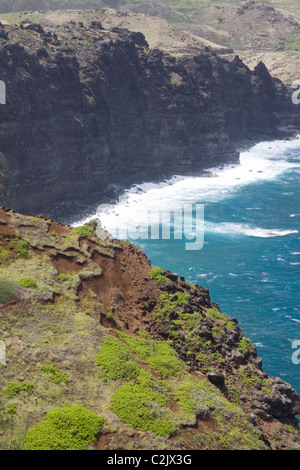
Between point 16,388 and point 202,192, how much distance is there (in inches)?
3488

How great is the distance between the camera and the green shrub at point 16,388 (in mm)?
21000

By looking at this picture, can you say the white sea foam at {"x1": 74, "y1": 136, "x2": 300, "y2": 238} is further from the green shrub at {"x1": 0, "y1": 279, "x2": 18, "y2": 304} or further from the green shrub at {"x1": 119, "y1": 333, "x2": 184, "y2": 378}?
the green shrub at {"x1": 0, "y1": 279, "x2": 18, "y2": 304}

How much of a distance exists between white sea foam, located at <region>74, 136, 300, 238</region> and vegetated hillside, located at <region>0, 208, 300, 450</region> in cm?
5051

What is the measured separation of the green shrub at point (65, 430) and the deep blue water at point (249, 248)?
95.9ft

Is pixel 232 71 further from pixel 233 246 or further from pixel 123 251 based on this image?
pixel 123 251

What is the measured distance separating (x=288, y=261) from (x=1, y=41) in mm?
62397

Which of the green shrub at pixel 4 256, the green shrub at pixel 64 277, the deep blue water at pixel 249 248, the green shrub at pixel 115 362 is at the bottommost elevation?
the deep blue water at pixel 249 248

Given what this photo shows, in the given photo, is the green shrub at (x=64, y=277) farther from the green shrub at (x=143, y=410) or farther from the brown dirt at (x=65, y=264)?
the green shrub at (x=143, y=410)

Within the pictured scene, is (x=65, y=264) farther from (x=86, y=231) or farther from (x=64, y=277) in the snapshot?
(x=86, y=231)

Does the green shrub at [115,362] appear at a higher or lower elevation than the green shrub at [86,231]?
lower

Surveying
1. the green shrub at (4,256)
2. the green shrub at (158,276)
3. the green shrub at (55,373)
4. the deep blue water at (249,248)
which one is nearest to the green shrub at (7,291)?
the green shrub at (4,256)

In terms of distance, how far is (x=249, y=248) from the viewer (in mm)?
76875

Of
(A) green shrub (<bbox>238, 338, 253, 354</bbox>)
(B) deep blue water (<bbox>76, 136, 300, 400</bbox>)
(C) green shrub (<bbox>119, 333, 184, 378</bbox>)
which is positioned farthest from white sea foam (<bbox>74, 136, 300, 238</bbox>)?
(C) green shrub (<bbox>119, 333, 184, 378</bbox>)

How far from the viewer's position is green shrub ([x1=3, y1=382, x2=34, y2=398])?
827 inches
